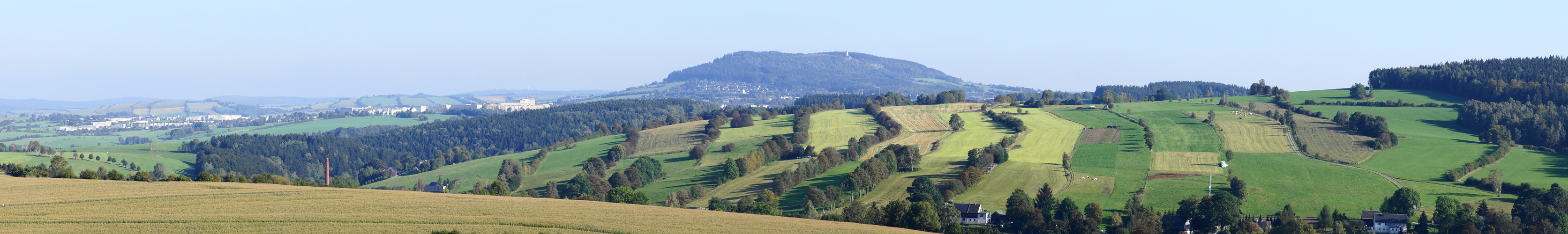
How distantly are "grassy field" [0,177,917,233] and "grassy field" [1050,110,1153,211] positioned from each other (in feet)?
133

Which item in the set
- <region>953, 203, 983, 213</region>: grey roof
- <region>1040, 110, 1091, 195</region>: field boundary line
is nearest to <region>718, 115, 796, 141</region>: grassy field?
<region>1040, 110, 1091, 195</region>: field boundary line

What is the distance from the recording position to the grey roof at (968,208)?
251 feet

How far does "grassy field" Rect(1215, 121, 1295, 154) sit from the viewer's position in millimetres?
107750

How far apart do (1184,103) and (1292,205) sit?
82060mm

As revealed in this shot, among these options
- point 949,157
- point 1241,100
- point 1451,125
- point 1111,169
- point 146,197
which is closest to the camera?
point 146,197

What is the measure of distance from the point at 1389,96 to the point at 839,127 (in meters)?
91.5

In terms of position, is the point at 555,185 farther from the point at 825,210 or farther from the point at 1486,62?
the point at 1486,62

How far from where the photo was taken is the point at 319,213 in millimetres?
45250

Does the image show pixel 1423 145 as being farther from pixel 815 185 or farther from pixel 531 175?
pixel 531 175

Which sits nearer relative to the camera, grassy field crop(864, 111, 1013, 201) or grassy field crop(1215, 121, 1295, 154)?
grassy field crop(864, 111, 1013, 201)

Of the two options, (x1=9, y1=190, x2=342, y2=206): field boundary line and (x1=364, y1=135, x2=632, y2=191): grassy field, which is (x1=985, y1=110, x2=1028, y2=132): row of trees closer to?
(x1=364, y1=135, x2=632, y2=191): grassy field

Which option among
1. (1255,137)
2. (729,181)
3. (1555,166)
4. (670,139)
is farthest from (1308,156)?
(670,139)

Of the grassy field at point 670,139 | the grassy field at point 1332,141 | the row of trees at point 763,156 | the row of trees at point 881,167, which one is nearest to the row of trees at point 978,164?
the row of trees at point 881,167

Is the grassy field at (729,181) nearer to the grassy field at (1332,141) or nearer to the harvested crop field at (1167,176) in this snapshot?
the harvested crop field at (1167,176)
